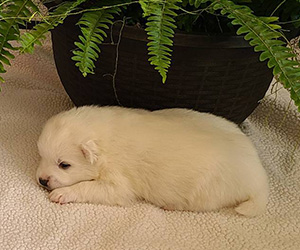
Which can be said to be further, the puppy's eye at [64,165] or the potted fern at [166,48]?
the puppy's eye at [64,165]

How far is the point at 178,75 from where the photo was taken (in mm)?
1240

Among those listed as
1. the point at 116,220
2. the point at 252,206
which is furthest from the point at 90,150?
the point at 252,206

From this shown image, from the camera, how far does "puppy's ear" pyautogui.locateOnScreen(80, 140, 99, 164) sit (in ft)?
3.86

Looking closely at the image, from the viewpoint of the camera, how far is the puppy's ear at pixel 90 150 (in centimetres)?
118

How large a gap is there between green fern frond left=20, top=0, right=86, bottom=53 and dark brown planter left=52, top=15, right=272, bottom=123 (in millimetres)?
87

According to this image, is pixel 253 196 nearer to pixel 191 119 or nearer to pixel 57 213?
pixel 191 119

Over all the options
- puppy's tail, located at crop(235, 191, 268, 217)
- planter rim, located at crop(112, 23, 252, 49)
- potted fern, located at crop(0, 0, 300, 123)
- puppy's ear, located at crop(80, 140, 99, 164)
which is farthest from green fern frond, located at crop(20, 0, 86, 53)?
puppy's tail, located at crop(235, 191, 268, 217)

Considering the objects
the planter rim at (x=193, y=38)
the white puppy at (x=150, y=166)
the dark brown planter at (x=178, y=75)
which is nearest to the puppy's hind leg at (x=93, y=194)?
the white puppy at (x=150, y=166)

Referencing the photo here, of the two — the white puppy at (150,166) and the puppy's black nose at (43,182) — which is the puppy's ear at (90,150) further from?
the puppy's black nose at (43,182)

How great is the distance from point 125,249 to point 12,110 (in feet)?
2.06

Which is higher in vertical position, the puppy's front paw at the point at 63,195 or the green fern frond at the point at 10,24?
the green fern frond at the point at 10,24

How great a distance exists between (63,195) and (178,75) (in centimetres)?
39

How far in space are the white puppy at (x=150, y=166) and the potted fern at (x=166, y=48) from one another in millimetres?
111

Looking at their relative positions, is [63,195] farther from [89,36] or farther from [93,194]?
[89,36]
